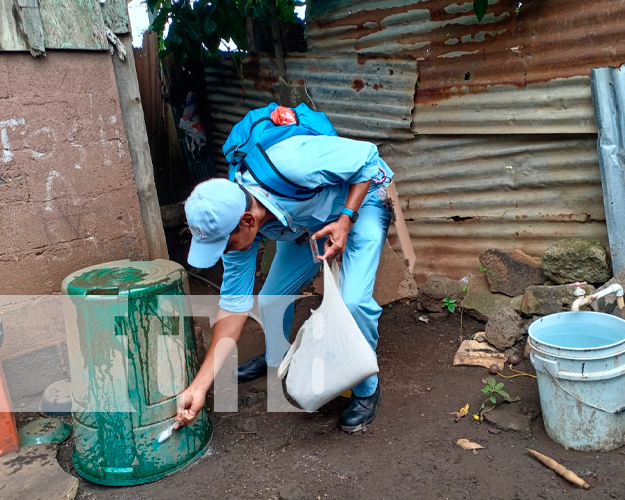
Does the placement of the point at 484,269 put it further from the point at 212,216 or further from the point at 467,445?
the point at 212,216

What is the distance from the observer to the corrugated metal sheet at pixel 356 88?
4250 mm

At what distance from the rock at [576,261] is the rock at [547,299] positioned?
0.07 m

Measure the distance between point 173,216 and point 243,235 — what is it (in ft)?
12.5

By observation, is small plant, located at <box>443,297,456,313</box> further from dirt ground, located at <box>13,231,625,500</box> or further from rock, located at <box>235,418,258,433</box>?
rock, located at <box>235,418,258,433</box>

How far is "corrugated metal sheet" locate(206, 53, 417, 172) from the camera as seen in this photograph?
425cm

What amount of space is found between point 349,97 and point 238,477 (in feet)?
9.35

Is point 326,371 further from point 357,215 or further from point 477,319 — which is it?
point 477,319

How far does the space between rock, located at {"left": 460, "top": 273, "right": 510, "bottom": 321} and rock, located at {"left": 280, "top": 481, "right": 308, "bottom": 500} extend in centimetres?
184

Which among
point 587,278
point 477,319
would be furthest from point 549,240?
point 477,319

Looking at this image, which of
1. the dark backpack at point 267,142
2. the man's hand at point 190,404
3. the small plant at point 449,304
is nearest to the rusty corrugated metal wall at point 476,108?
the small plant at point 449,304

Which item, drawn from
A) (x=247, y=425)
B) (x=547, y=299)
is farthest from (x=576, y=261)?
(x=247, y=425)

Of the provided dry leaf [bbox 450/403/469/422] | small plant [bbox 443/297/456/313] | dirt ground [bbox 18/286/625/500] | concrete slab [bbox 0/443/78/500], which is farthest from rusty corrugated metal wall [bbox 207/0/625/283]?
concrete slab [bbox 0/443/78/500]

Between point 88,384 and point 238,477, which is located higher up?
point 88,384

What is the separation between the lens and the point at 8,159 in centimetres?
335
